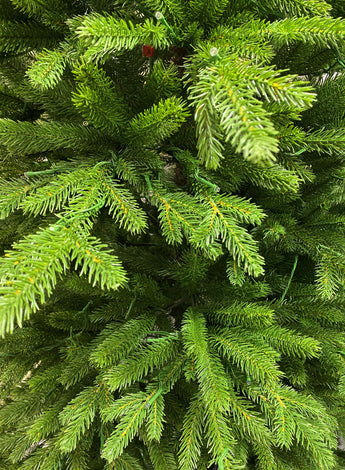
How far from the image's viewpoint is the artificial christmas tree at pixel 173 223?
1.22 feet

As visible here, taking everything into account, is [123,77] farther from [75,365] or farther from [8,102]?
[75,365]

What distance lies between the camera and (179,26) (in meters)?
0.44

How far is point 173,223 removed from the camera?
45 centimetres

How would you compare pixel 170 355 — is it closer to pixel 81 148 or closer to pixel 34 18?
pixel 81 148

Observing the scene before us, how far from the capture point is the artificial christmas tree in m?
0.37

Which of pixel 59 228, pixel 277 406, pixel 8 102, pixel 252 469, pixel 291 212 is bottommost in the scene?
pixel 252 469

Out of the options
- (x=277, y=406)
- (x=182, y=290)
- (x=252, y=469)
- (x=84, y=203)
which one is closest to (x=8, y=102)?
(x=84, y=203)

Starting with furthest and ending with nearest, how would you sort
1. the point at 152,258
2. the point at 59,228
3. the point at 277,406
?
the point at 152,258, the point at 277,406, the point at 59,228

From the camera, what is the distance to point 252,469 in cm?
64

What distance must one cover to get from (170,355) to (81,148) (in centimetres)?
34

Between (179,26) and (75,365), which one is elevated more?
(179,26)

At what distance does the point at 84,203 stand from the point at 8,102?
308 millimetres

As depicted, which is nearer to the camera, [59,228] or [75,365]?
[59,228]

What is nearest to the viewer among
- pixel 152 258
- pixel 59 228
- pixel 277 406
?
pixel 59 228
